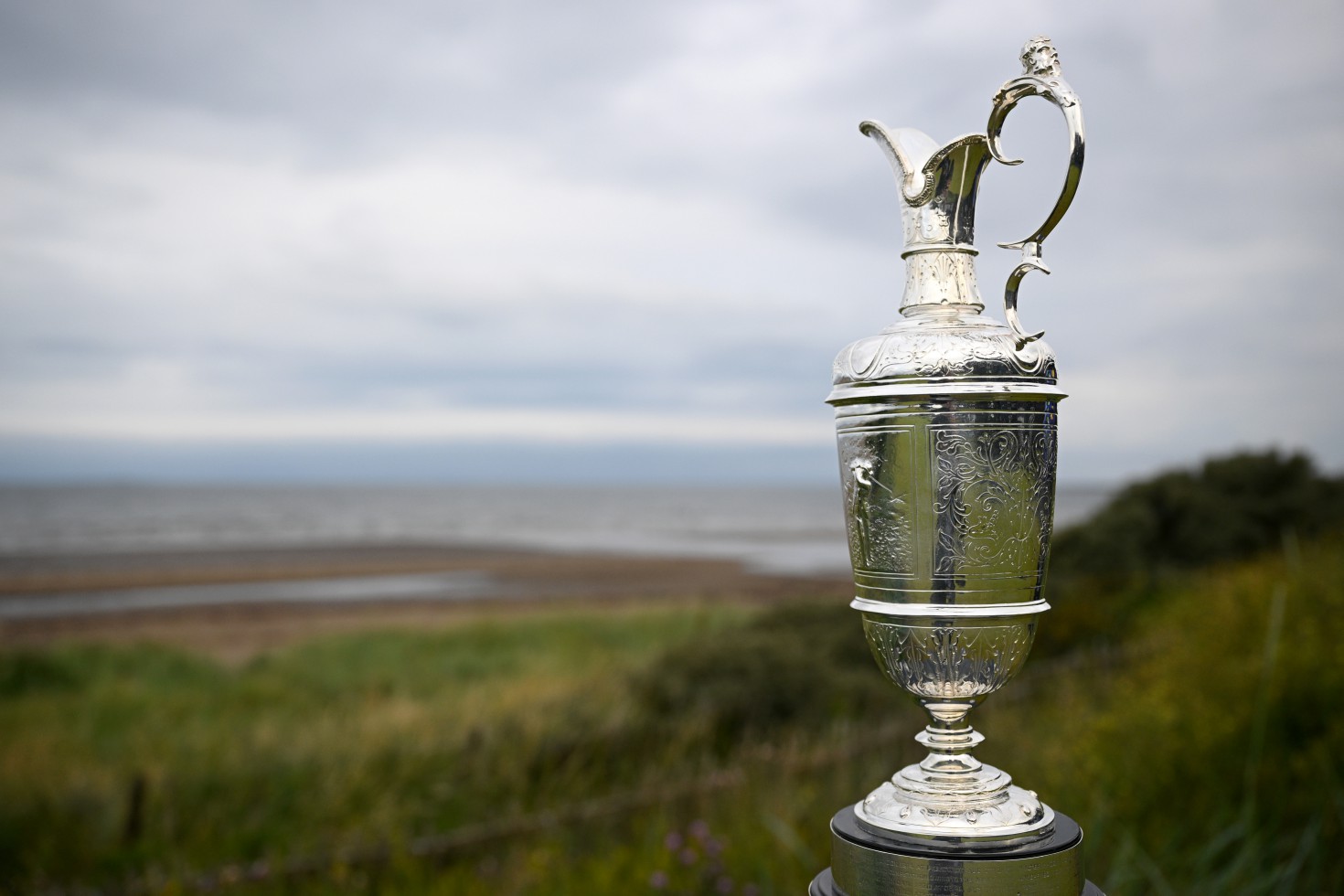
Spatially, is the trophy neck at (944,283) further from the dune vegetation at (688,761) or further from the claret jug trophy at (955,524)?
the dune vegetation at (688,761)

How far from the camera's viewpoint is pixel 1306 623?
4.96 metres

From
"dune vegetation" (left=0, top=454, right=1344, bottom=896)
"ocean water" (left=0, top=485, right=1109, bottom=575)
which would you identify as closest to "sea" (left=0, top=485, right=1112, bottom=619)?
"ocean water" (left=0, top=485, right=1109, bottom=575)

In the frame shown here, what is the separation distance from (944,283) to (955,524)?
1.33 feet

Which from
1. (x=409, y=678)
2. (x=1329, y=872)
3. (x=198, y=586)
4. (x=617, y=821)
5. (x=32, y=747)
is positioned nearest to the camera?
(x=1329, y=872)

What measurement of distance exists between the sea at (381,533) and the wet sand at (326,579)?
110 centimetres

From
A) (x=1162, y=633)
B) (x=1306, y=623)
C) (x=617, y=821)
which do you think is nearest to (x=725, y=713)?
(x=617, y=821)

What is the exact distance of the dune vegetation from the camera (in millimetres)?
4492

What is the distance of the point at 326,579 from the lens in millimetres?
32594

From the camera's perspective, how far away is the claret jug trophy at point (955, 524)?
1.62 meters

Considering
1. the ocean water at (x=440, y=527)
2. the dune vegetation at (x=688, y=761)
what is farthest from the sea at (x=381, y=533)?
the dune vegetation at (x=688, y=761)

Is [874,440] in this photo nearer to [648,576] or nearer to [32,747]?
[32,747]

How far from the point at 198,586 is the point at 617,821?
2667 cm

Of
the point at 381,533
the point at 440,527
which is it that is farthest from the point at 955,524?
the point at 440,527

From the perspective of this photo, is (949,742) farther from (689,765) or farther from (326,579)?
(326,579)
